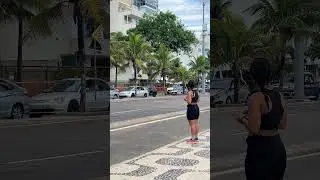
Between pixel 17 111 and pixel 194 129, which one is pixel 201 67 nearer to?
pixel 194 129

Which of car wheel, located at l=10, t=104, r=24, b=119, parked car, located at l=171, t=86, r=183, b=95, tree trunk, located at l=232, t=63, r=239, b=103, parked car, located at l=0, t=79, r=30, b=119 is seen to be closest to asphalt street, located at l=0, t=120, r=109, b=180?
car wheel, located at l=10, t=104, r=24, b=119

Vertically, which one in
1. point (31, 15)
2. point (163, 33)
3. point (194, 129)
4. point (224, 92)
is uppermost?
point (163, 33)

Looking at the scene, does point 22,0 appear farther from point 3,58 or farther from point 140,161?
point 140,161

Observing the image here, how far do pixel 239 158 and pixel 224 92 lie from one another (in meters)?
2.11

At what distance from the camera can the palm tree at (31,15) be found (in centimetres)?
543

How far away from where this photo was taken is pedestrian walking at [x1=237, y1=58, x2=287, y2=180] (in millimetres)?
3458

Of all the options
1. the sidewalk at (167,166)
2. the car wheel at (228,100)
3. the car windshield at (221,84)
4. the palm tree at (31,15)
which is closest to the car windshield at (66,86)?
the palm tree at (31,15)

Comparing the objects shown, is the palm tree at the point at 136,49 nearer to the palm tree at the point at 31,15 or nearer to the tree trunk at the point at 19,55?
the tree trunk at the point at 19,55

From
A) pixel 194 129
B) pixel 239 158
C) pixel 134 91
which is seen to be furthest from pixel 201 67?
pixel 134 91

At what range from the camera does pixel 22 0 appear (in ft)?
18.2

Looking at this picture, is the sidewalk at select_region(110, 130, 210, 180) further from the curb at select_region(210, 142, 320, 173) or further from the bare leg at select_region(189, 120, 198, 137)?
the bare leg at select_region(189, 120, 198, 137)

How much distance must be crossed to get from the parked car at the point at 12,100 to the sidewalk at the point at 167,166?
1565 mm

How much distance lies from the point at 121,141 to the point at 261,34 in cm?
521

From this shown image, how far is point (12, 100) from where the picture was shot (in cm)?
730
